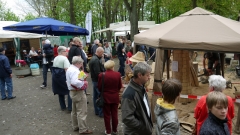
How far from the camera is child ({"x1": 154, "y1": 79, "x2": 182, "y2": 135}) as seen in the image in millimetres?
2225

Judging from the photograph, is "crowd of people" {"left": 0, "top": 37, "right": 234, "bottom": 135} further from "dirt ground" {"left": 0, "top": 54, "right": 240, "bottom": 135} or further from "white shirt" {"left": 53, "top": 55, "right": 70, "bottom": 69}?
"dirt ground" {"left": 0, "top": 54, "right": 240, "bottom": 135}

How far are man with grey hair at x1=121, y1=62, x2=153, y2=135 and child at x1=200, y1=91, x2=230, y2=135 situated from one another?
665 millimetres

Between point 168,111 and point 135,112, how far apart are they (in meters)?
0.40

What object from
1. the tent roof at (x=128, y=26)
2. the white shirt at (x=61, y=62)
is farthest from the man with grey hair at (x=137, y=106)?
the tent roof at (x=128, y=26)

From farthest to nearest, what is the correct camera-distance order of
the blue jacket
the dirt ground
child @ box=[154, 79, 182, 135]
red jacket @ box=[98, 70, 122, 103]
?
the blue jacket → the dirt ground → red jacket @ box=[98, 70, 122, 103] → child @ box=[154, 79, 182, 135]

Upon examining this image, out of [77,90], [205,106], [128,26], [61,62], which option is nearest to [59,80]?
[61,62]

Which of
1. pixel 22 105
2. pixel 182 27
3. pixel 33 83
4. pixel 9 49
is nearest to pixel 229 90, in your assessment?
pixel 182 27

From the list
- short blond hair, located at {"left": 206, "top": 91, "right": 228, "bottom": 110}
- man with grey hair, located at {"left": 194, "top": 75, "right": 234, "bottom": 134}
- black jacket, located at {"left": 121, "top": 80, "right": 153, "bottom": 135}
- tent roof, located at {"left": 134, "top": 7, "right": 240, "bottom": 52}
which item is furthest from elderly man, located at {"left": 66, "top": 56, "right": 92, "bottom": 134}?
short blond hair, located at {"left": 206, "top": 91, "right": 228, "bottom": 110}

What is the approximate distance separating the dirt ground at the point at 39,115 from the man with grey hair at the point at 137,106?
2.34m

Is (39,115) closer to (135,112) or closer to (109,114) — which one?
(109,114)

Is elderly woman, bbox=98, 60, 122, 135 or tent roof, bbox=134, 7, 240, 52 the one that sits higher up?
tent roof, bbox=134, 7, 240, 52

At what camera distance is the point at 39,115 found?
5930 mm

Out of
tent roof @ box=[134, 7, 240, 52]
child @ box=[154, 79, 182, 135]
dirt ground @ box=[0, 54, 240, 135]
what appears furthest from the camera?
dirt ground @ box=[0, 54, 240, 135]

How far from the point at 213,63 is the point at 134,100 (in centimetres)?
729
